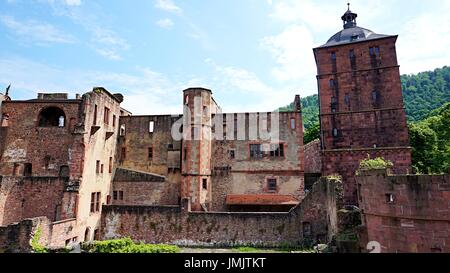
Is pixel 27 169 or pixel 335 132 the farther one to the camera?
pixel 335 132

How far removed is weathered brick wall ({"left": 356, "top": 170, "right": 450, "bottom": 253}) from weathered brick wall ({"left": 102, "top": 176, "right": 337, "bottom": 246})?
6.21m

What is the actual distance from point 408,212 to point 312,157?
61.9ft

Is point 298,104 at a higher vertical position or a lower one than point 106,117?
higher

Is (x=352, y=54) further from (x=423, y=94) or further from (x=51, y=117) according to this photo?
(x=423, y=94)

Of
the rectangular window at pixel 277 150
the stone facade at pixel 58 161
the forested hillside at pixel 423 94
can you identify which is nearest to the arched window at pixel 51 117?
the stone facade at pixel 58 161

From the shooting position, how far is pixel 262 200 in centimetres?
2433

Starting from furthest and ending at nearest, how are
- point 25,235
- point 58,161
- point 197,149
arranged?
point 197,149 → point 58,161 → point 25,235

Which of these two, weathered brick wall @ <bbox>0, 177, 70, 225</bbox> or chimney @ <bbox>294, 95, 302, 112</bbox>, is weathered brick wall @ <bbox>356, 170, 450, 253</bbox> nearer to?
chimney @ <bbox>294, 95, 302, 112</bbox>

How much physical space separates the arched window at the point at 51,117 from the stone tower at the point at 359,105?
23177mm

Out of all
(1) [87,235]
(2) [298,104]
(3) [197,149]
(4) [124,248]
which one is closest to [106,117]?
(3) [197,149]

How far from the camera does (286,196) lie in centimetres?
2475

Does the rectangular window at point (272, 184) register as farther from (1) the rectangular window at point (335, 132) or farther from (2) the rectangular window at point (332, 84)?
(2) the rectangular window at point (332, 84)
